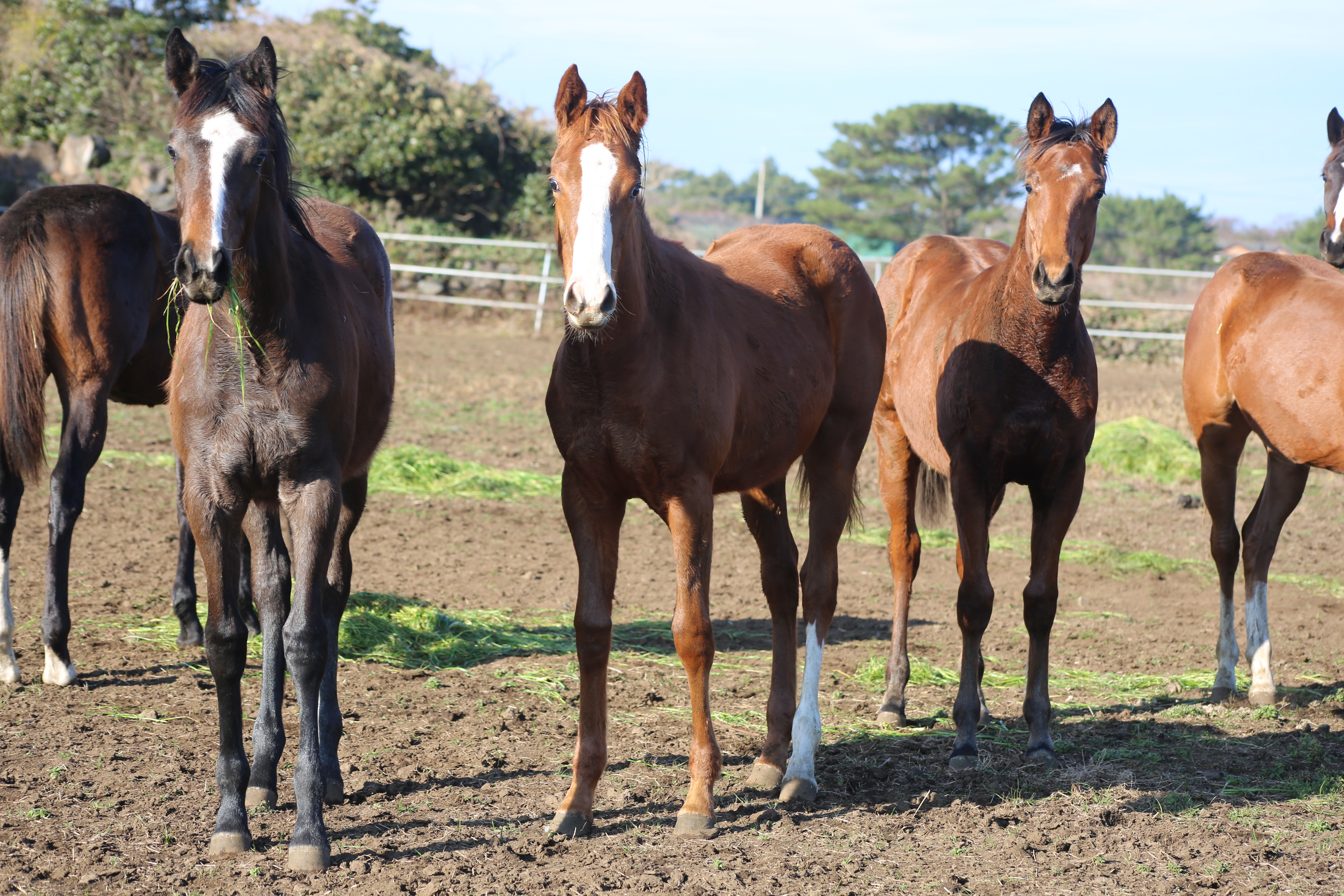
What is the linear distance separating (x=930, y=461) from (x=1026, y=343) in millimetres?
907

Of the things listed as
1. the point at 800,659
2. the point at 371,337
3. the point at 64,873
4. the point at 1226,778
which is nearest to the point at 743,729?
the point at 800,659

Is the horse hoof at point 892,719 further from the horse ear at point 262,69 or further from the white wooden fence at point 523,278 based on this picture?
the white wooden fence at point 523,278

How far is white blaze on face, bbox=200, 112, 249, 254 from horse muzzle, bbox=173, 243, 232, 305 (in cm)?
2

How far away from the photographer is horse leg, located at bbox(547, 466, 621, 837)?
352 centimetres

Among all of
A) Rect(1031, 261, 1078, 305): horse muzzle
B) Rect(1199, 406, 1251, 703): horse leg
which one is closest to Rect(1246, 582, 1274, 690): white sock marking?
Rect(1199, 406, 1251, 703): horse leg

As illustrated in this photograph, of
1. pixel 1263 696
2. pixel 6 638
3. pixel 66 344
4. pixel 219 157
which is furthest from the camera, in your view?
pixel 1263 696

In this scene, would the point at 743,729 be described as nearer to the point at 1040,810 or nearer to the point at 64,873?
the point at 1040,810

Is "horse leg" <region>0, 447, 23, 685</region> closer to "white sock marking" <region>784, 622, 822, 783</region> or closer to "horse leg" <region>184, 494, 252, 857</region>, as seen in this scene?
"horse leg" <region>184, 494, 252, 857</region>

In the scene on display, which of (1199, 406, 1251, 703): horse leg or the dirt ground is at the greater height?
(1199, 406, 1251, 703): horse leg

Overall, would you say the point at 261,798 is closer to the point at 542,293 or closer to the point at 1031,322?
the point at 1031,322

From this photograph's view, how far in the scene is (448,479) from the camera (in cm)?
909

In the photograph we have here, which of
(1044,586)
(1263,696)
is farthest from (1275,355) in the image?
(1044,586)

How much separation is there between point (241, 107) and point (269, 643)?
1.72 meters

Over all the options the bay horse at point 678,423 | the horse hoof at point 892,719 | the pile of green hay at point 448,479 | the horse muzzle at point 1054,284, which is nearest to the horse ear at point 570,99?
the bay horse at point 678,423
